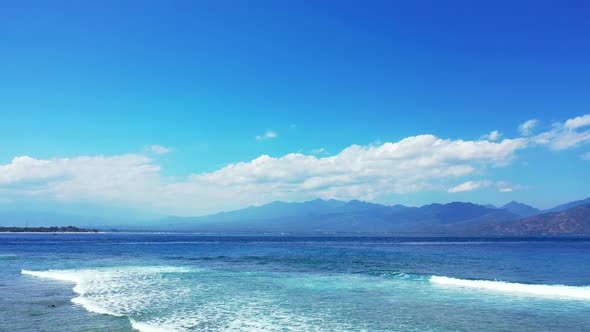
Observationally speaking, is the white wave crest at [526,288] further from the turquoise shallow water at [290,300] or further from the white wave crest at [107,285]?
the white wave crest at [107,285]

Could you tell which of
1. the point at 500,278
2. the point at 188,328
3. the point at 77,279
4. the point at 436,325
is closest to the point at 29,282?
the point at 77,279

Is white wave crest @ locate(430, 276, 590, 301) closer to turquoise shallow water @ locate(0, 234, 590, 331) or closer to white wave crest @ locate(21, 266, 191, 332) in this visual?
turquoise shallow water @ locate(0, 234, 590, 331)

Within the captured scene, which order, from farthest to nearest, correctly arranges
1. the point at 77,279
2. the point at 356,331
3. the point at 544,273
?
the point at 544,273
the point at 77,279
the point at 356,331

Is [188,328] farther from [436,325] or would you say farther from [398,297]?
[398,297]

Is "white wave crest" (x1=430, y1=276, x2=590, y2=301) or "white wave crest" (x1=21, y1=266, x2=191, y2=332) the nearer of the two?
"white wave crest" (x1=21, y1=266, x2=191, y2=332)

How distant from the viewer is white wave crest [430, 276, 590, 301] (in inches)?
1016

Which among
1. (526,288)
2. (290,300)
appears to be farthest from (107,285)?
(526,288)

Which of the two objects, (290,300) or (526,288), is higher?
(290,300)

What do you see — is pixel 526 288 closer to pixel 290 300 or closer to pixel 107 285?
pixel 290 300

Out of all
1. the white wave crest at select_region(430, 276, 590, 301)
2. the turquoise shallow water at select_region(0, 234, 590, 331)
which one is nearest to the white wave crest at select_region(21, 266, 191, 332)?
the turquoise shallow water at select_region(0, 234, 590, 331)

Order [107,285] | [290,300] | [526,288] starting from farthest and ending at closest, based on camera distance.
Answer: [107,285], [526,288], [290,300]

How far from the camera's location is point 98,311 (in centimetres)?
2069

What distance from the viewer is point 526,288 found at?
93.9ft

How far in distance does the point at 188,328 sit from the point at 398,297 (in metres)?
13.1
